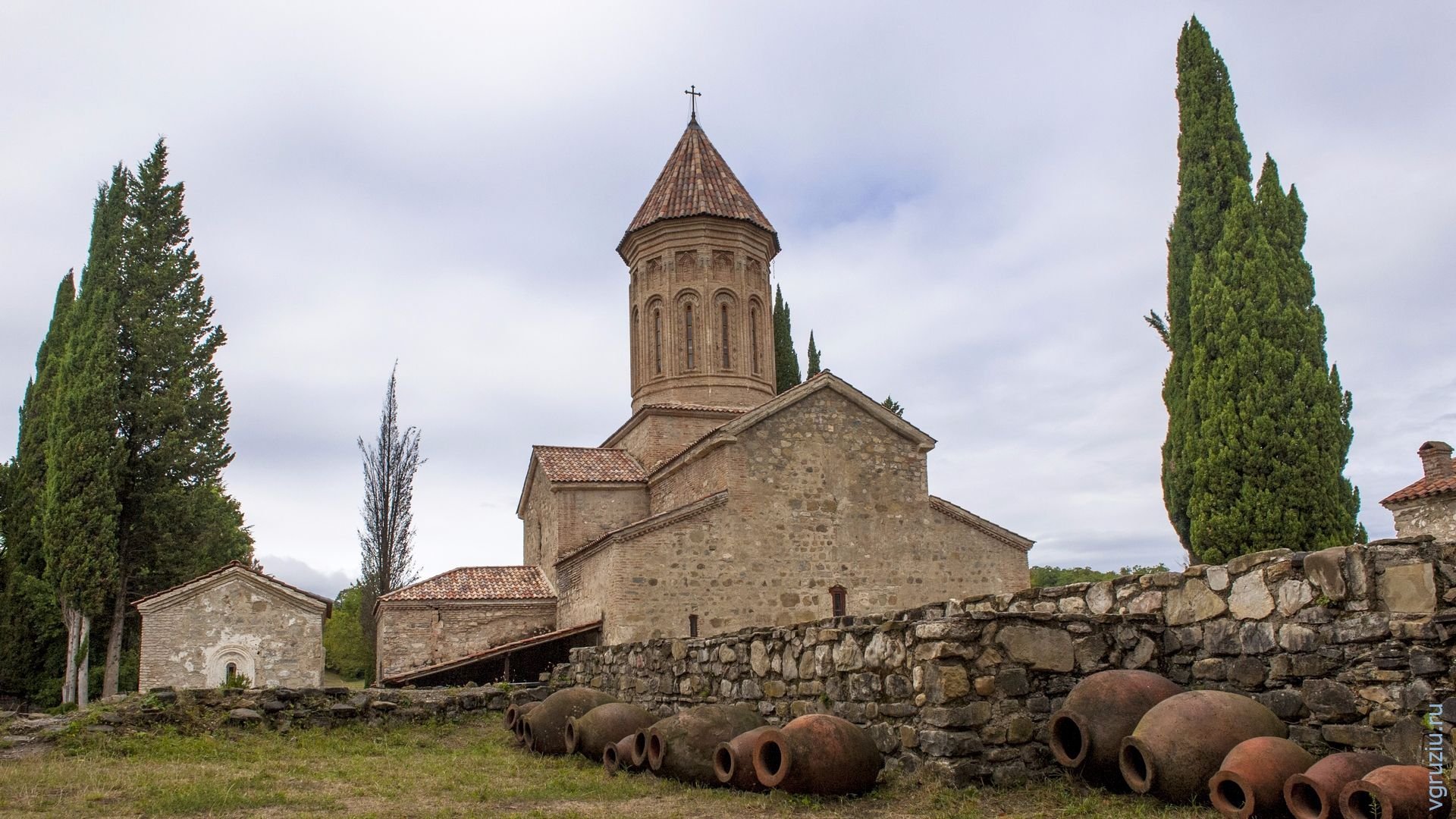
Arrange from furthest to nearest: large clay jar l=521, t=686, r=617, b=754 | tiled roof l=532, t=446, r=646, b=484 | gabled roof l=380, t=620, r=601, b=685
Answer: tiled roof l=532, t=446, r=646, b=484 < gabled roof l=380, t=620, r=601, b=685 < large clay jar l=521, t=686, r=617, b=754

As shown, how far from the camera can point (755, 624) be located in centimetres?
1490

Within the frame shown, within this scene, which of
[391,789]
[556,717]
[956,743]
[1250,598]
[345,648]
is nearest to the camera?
[1250,598]

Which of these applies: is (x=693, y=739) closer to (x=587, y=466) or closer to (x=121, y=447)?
(x=587, y=466)

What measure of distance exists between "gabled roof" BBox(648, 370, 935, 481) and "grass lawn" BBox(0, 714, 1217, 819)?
6.79 meters

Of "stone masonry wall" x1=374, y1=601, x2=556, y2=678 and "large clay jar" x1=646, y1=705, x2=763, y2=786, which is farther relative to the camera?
"stone masonry wall" x1=374, y1=601, x2=556, y2=678

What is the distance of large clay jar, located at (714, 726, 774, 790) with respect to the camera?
575 cm

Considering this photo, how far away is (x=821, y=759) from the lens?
543 centimetres

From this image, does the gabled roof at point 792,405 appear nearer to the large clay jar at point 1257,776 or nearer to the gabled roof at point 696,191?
A: the gabled roof at point 696,191

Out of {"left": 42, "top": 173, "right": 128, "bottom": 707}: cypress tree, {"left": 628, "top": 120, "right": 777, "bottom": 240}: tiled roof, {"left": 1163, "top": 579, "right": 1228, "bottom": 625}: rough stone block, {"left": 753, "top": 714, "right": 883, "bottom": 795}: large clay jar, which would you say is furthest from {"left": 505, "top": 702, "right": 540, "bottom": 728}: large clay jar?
{"left": 42, "top": 173, "right": 128, "bottom": 707}: cypress tree

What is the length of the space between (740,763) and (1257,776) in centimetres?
281

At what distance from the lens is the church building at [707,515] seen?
1481 centimetres

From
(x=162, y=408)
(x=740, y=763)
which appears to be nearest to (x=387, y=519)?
(x=162, y=408)

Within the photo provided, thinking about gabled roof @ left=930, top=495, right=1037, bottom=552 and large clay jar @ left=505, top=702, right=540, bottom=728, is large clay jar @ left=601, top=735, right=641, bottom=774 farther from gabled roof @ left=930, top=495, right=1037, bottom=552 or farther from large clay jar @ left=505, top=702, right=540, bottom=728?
gabled roof @ left=930, top=495, right=1037, bottom=552

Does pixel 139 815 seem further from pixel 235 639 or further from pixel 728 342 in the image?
pixel 728 342
